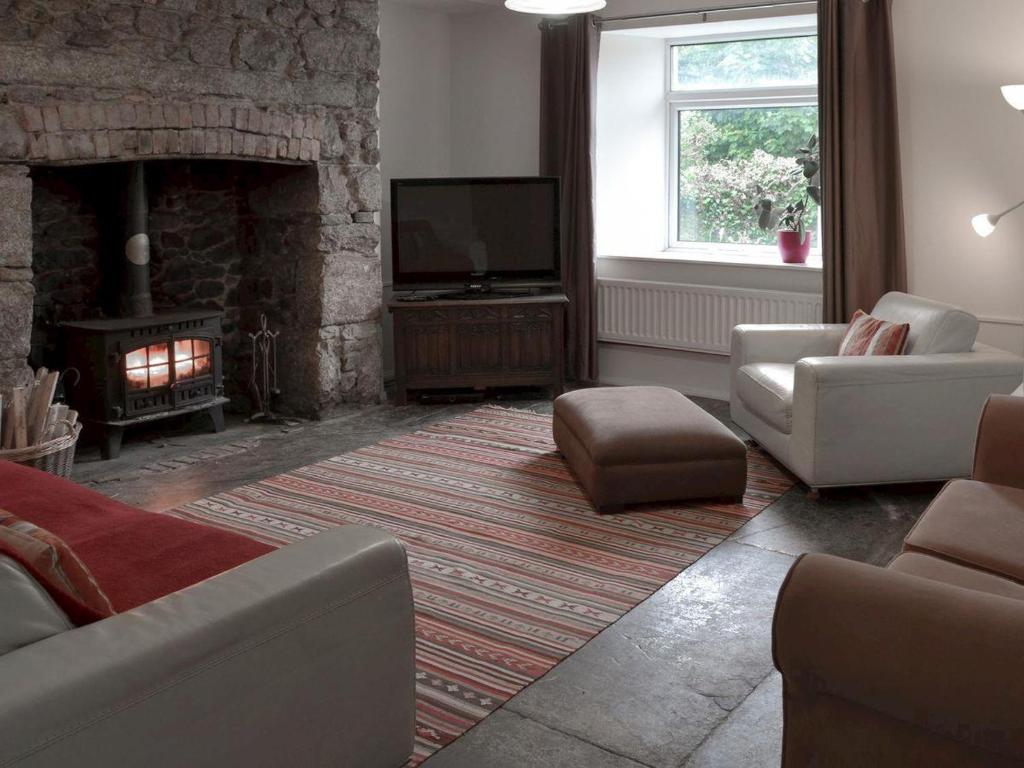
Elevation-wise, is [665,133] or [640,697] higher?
[665,133]

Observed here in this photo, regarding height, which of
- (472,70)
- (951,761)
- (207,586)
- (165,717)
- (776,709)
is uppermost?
(472,70)

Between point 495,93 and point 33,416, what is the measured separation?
12.0 feet

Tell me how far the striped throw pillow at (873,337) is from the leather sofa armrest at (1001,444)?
146cm

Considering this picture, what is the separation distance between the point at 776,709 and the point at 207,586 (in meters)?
1.47

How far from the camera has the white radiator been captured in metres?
6.12

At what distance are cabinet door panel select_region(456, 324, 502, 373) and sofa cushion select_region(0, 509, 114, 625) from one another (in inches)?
173

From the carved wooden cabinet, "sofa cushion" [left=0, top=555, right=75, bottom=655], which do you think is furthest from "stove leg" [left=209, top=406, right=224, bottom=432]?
"sofa cushion" [left=0, top=555, right=75, bottom=655]

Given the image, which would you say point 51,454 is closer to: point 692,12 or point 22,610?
point 22,610

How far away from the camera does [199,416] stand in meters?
6.08

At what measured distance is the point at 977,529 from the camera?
2.76 meters

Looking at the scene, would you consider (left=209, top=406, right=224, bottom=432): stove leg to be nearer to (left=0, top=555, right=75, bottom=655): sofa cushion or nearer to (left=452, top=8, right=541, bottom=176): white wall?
(left=452, top=8, right=541, bottom=176): white wall

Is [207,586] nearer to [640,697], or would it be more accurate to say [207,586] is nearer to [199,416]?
[640,697]

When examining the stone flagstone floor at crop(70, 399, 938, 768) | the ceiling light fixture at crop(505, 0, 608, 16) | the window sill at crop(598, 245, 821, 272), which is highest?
the ceiling light fixture at crop(505, 0, 608, 16)

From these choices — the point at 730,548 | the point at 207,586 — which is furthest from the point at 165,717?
the point at 730,548
